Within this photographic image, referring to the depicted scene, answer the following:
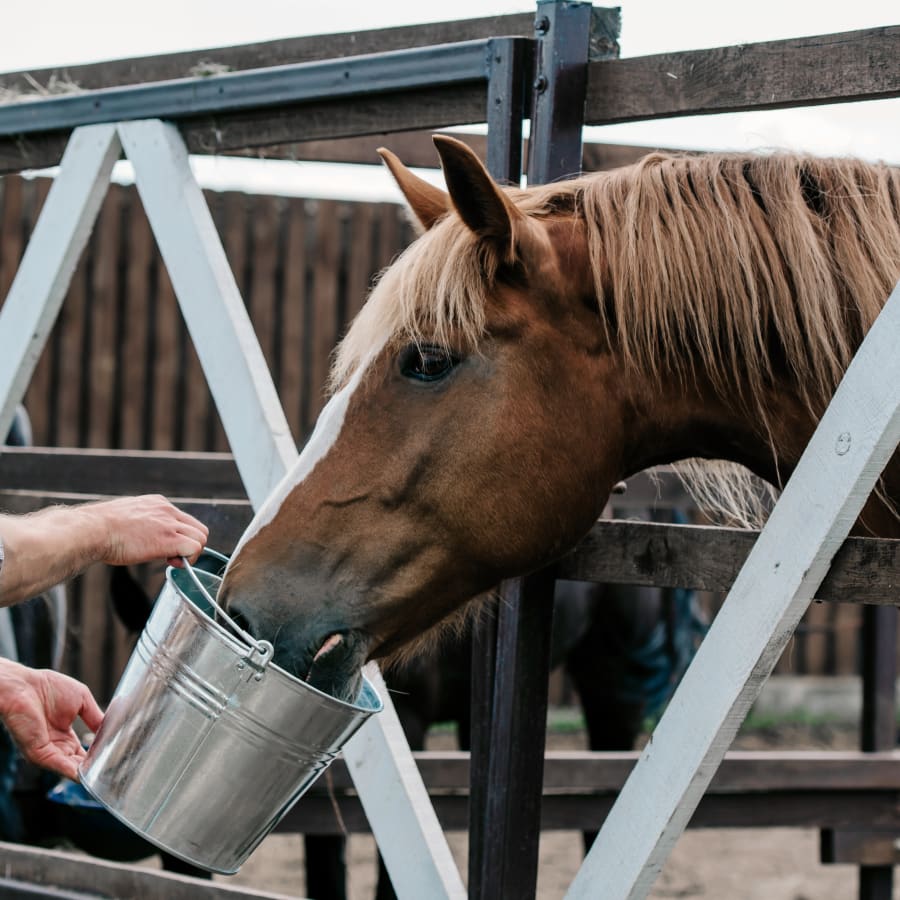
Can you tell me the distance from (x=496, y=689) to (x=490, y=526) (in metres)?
0.40

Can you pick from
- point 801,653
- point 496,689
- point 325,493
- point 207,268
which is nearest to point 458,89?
point 207,268

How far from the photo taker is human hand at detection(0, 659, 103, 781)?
1834 millimetres

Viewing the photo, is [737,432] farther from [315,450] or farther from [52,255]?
[52,255]

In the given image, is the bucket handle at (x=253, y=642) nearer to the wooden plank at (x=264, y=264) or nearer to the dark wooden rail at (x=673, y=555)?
the dark wooden rail at (x=673, y=555)

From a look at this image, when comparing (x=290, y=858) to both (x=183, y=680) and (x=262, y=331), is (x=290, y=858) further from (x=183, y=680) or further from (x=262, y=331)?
(x=183, y=680)

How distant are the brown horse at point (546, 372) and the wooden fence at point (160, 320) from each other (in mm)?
5075

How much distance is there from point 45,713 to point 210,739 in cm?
44

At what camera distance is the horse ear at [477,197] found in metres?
1.70

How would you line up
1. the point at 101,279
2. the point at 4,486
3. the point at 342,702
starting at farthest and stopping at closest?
the point at 101,279 → the point at 4,486 → the point at 342,702

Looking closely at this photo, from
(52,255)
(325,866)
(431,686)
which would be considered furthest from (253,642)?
(431,686)

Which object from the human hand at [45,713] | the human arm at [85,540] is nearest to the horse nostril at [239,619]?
the human arm at [85,540]

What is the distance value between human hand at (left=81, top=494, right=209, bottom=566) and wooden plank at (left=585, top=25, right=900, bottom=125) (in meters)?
0.99

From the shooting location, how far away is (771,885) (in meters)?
4.99

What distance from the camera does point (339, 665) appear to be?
1.77 meters
